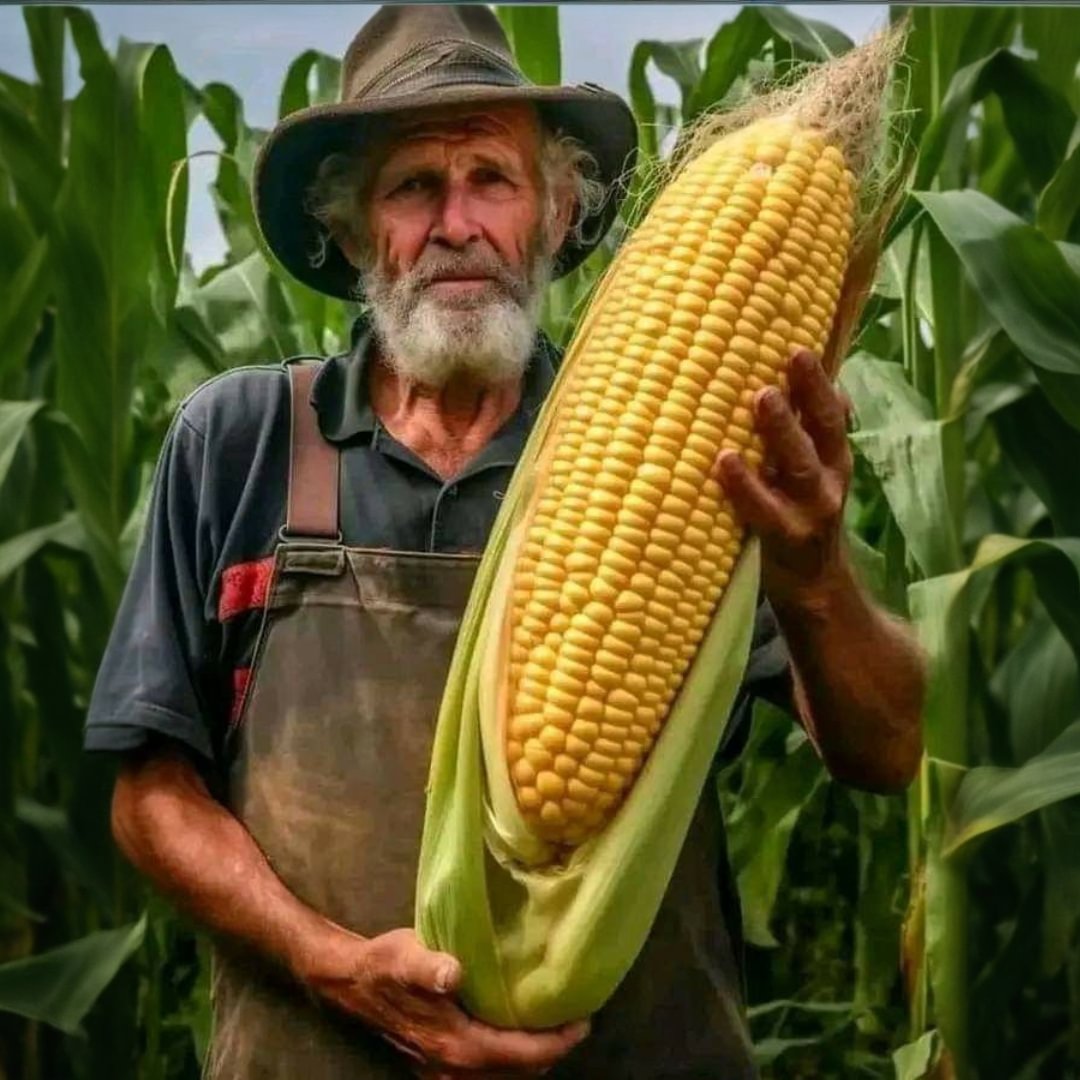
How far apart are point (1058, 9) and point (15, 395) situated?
2.20 ft

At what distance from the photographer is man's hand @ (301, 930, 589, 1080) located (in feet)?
2.16

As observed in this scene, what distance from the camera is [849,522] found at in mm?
945

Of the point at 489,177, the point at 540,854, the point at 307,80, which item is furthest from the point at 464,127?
the point at 540,854

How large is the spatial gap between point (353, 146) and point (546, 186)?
94mm

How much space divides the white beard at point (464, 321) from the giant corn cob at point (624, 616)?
0.09 metres

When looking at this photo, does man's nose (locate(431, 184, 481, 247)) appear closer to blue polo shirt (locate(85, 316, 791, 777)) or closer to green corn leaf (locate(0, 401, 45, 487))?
blue polo shirt (locate(85, 316, 791, 777))

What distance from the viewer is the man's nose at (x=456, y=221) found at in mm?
729

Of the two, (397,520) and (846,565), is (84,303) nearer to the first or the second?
(397,520)

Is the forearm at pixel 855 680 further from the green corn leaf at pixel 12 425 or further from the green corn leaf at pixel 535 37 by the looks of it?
the green corn leaf at pixel 12 425

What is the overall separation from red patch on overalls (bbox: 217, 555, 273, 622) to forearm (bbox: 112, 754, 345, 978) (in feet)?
0.25

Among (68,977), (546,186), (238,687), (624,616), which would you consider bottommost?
(68,977)

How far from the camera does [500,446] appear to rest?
2.43 feet

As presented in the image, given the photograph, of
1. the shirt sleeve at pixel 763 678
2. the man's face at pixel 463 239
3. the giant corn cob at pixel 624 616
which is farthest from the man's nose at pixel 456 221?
the shirt sleeve at pixel 763 678

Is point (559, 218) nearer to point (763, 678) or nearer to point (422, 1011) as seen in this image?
point (763, 678)
